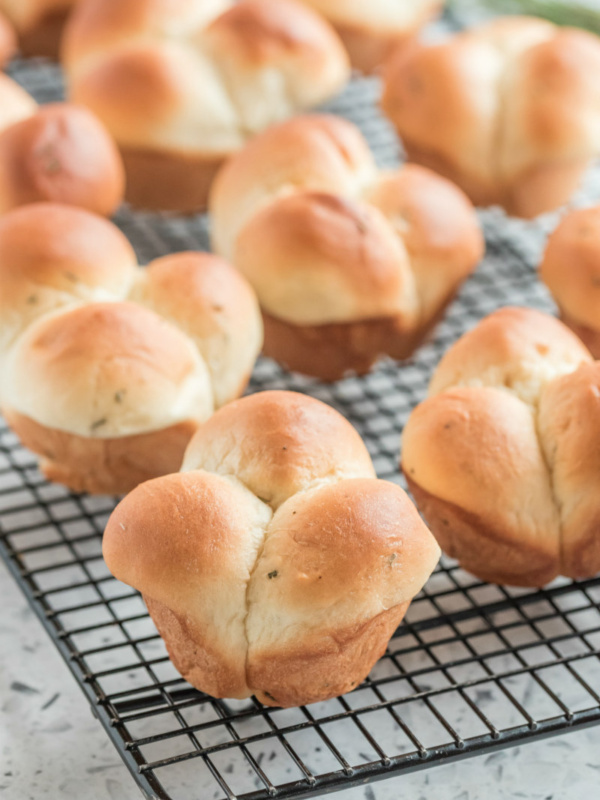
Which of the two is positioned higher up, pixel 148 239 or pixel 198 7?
pixel 198 7

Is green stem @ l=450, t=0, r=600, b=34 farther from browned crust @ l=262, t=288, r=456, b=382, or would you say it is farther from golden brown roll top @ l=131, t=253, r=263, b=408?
golden brown roll top @ l=131, t=253, r=263, b=408

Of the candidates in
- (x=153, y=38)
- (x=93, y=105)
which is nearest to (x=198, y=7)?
(x=153, y=38)

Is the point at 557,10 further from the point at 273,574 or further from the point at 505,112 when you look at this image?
the point at 273,574

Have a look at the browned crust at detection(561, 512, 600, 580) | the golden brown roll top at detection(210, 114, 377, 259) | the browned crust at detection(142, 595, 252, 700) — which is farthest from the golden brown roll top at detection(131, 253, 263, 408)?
the browned crust at detection(561, 512, 600, 580)

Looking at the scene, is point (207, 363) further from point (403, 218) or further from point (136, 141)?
point (136, 141)

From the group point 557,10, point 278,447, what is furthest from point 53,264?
point 557,10

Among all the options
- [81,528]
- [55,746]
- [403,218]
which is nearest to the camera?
[55,746]
